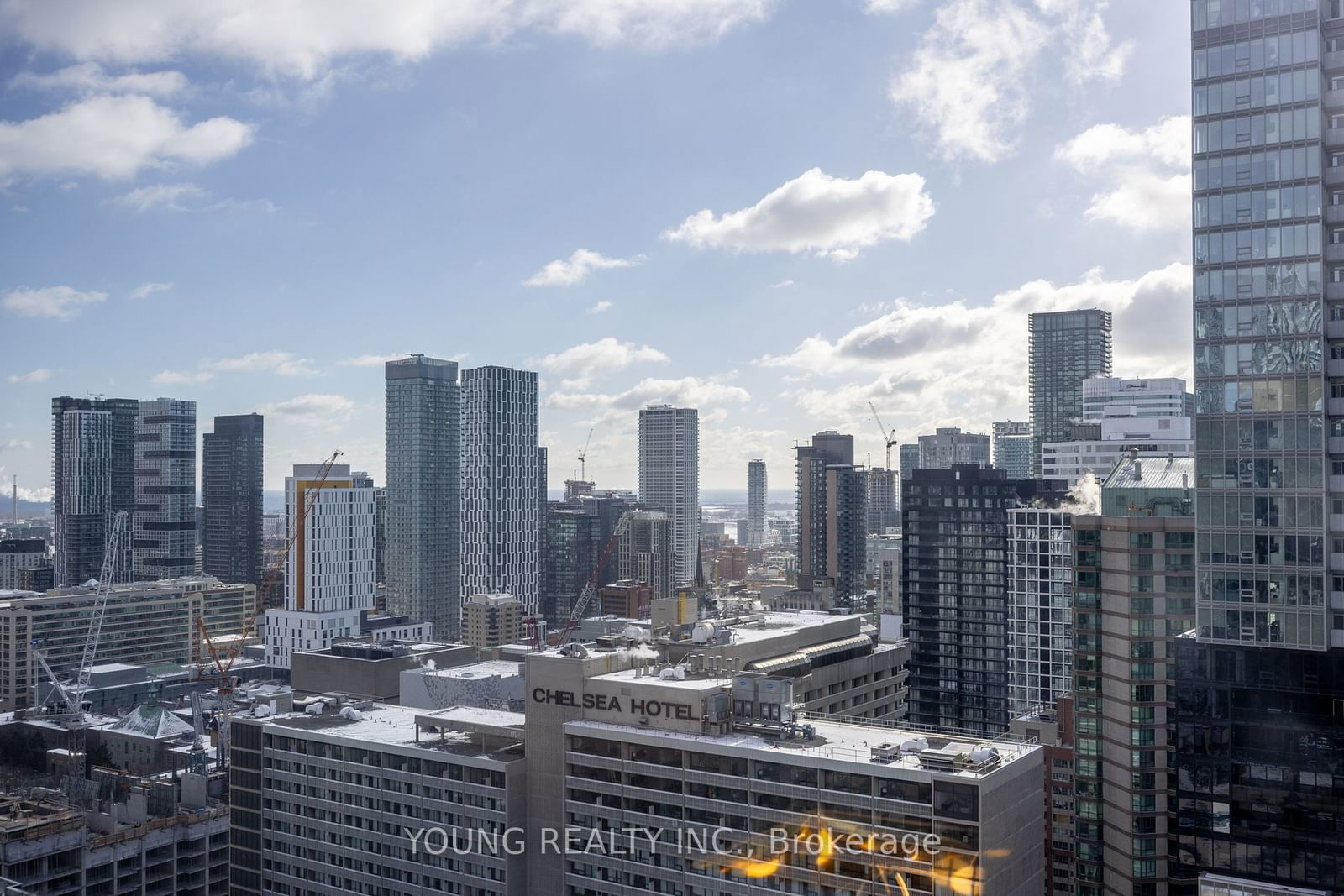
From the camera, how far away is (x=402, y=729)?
94.4 m

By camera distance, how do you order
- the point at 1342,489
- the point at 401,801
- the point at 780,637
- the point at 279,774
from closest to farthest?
the point at 1342,489, the point at 401,801, the point at 279,774, the point at 780,637

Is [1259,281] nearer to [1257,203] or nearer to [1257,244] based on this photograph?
[1257,244]

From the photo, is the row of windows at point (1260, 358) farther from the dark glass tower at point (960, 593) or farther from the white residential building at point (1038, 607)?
the dark glass tower at point (960, 593)

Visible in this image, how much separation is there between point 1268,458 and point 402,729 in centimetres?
7172

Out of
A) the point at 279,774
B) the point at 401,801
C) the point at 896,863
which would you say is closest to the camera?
the point at 896,863

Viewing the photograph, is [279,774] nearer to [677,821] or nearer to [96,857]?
[96,857]

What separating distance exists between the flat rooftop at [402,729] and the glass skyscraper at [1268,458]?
168 feet

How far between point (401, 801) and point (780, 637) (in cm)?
3790

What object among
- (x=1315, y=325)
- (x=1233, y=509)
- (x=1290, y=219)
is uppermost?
(x=1290, y=219)

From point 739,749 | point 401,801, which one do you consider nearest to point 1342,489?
point 739,749

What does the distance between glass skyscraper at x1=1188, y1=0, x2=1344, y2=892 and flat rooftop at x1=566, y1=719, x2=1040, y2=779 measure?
44.6ft

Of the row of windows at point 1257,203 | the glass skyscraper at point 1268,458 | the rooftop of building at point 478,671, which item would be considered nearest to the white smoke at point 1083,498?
the glass skyscraper at point 1268,458

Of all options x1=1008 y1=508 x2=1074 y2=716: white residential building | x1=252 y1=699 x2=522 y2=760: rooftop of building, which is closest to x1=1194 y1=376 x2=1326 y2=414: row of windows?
x1=252 y1=699 x2=522 y2=760: rooftop of building

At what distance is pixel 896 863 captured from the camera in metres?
63.6
